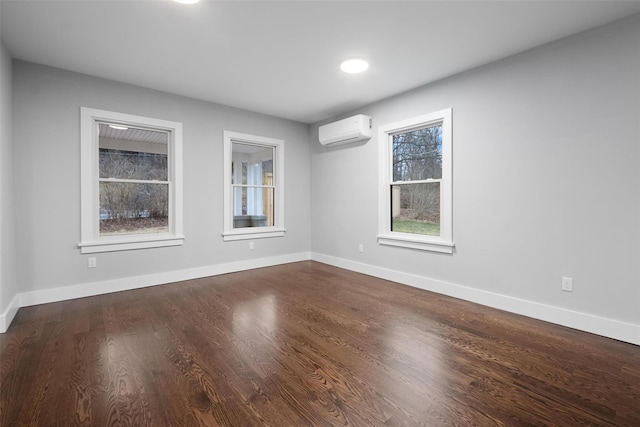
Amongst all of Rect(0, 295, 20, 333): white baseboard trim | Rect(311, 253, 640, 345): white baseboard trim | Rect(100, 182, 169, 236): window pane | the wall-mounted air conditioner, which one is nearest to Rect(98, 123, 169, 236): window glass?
Rect(100, 182, 169, 236): window pane

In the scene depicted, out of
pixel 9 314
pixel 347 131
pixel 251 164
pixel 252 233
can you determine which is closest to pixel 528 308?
pixel 347 131

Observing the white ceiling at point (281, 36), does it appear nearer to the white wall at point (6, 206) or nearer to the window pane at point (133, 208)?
the white wall at point (6, 206)

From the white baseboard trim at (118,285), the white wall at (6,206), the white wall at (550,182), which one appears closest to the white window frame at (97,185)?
the white baseboard trim at (118,285)

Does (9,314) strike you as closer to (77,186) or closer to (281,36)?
(77,186)

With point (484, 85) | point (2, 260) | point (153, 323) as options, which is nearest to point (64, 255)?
point (2, 260)

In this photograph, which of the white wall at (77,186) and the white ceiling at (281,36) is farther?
the white wall at (77,186)

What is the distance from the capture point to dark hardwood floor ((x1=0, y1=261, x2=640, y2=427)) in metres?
1.56

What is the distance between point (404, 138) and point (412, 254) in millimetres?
1587

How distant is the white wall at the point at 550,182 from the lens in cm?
240

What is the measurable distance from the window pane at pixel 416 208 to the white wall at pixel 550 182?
0.33m

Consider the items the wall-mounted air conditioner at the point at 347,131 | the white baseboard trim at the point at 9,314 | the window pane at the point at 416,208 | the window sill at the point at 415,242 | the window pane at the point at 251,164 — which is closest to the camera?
the white baseboard trim at the point at 9,314

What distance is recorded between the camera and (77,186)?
3410 mm

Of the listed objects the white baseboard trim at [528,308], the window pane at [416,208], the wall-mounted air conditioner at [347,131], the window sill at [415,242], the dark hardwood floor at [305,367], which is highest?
the wall-mounted air conditioner at [347,131]

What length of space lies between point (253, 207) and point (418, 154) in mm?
2768
